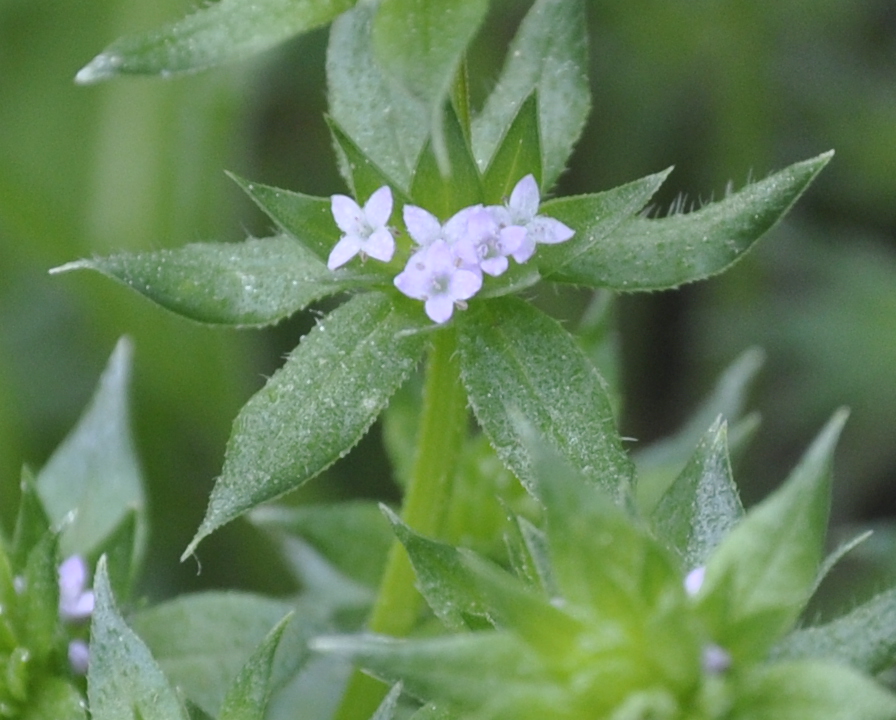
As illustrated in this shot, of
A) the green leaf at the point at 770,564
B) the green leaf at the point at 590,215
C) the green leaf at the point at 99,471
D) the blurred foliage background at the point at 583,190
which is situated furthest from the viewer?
the blurred foliage background at the point at 583,190

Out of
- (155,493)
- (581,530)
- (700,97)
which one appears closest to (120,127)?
(155,493)

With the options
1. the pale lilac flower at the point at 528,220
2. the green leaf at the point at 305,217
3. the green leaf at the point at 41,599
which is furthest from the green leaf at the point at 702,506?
the green leaf at the point at 41,599

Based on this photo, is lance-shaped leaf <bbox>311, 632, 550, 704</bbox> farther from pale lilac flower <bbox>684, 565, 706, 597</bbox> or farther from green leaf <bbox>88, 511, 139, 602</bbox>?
green leaf <bbox>88, 511, 139, 602</bbox>

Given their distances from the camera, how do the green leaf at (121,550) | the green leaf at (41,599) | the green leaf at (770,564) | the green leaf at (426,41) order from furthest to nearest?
the green leaf at (121,550) < the green leaf at (41,599) < the green leaf at (426,41) < the green leaf at (770,564)

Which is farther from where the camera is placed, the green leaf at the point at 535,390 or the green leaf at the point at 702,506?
the green leaf at the point at 535,390

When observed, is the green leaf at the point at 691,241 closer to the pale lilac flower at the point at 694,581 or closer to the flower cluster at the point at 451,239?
the flower cluster at the point at 451,239

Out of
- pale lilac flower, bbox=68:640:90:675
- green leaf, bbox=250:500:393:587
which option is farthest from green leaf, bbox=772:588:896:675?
green leaf, bbox=250:500:393:587

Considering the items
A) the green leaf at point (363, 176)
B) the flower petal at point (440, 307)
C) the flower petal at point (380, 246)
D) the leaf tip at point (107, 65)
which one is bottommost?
the flower petal at point (440, 307)
